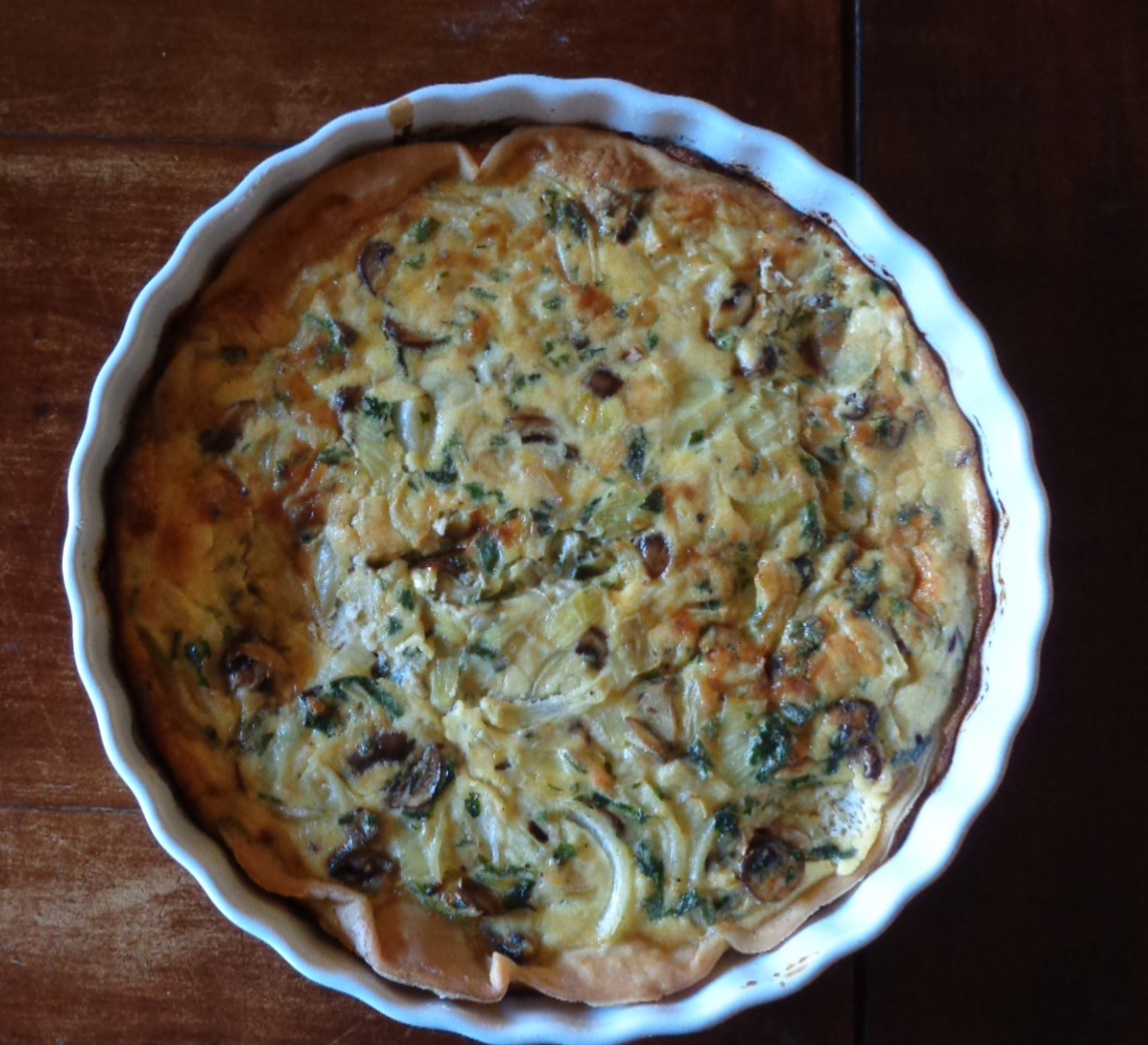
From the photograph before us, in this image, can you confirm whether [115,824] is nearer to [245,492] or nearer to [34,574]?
[34,574]

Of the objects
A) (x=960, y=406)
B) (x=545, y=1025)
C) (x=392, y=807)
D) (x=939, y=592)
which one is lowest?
(x=545, y=1025)

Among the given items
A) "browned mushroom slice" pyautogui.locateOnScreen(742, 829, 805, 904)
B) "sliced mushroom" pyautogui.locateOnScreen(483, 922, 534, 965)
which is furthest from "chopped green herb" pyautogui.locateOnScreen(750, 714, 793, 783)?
"sliced mushroom" pyautogui.locateOnScreen(483, 922, 534, 965)

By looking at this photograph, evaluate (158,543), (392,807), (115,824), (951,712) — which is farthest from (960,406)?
(115,824)

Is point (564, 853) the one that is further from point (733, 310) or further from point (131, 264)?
point (131, 264)

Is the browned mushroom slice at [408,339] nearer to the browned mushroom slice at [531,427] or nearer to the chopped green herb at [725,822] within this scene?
the browned mushroom slice at [531,427]

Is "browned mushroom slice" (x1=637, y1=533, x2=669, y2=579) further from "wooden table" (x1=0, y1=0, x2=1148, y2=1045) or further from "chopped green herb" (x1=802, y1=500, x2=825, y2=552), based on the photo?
"wooden table" (x1=0, y1=0, x2=1148, y2=1045)

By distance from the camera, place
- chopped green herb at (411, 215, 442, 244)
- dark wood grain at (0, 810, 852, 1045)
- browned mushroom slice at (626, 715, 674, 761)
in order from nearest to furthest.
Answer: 1. browned mushroom slice at (626, 715, 674, 761)
2. chopped green herb at (411, 215, 442, 244)
3. dark wood grain at (0, 810, 852, 1045)
